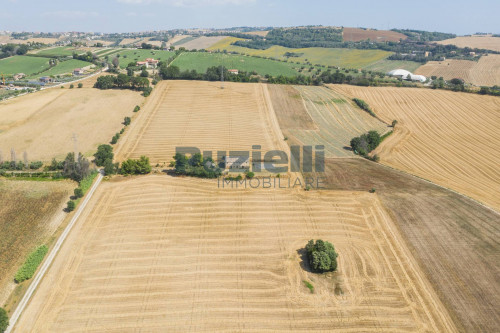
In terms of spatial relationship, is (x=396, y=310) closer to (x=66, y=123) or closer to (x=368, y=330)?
(x=368, y=330)

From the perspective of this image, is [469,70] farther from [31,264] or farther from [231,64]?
[31,264]

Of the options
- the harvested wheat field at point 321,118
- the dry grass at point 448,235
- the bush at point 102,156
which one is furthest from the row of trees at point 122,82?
the dry grass at point 448,235

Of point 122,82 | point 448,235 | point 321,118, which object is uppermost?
point 122,82

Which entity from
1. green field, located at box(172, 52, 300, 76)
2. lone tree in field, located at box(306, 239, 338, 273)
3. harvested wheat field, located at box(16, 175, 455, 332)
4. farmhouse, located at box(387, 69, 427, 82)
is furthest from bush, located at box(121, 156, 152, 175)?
farmhouse, located at box(387, 69, 427, 82)

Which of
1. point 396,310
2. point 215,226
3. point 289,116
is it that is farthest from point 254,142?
point 396,310

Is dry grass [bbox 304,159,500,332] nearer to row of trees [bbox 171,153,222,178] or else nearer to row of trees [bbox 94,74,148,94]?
row of trees [bbox 171,153,222,178]

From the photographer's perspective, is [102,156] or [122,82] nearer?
[102,156]

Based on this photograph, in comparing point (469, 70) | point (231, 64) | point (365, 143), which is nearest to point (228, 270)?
point (365, 143)
